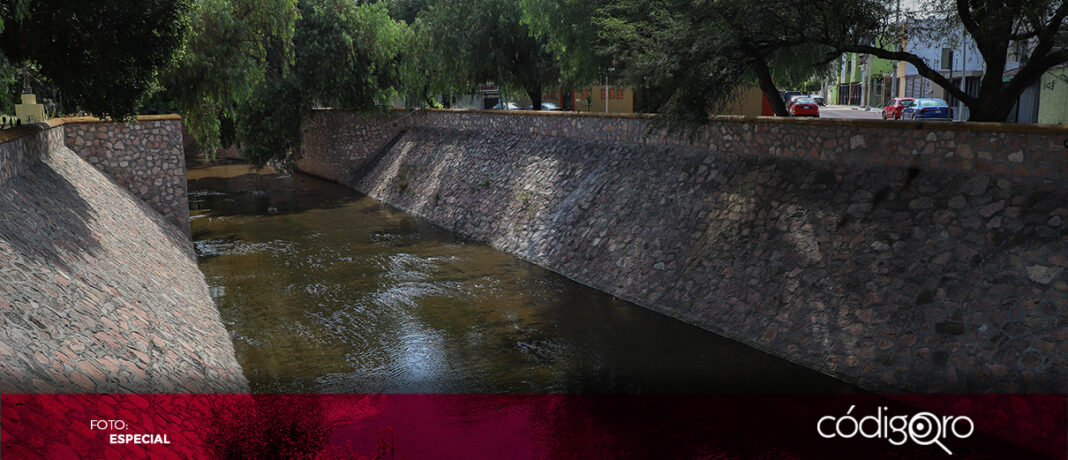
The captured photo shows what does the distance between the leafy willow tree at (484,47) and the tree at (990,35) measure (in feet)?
56.5

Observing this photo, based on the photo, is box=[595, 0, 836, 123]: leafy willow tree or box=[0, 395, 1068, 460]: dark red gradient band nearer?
box=[0, 395, 1068, 460]: dark red gradient band

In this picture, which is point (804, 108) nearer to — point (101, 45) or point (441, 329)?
point (441, 329)

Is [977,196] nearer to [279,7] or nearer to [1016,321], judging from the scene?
[1016,321]

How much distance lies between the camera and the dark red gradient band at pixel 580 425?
366 inches

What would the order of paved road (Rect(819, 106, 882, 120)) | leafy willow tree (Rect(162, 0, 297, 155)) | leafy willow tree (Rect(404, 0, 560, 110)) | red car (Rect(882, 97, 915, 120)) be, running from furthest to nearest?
paved road (Rect(819, 106, 882, 120))
red car (Rect(882, 97, 915, 120))
leafy willow tree (Rect(404, 0, 560, 110))
leafy willow tree (Rect(162, 0, 297, 155))

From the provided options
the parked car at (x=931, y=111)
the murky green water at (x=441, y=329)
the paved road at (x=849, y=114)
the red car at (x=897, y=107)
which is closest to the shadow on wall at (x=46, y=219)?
the murky green water at (x=441, y=329)

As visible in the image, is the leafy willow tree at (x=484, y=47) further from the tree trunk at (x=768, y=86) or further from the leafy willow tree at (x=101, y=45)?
the leafy willow tree at (x=101, y=45)

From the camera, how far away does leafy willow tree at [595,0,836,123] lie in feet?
50.9

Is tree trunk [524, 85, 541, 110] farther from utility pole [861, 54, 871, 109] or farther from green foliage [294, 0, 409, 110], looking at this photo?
utility pole [861, 54, 871, 109]

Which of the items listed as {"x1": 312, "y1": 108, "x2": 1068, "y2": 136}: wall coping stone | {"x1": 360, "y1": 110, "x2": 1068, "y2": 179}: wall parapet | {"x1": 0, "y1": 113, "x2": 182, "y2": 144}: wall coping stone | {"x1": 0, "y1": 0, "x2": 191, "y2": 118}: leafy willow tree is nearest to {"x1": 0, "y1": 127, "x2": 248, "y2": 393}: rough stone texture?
{"x1": 0, "y1": 113, "x2": 182, "y2": 144}: wall coping stone

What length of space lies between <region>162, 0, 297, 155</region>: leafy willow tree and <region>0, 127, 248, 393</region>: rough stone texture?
22.9ft

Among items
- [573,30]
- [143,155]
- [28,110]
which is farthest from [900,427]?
[28,110]

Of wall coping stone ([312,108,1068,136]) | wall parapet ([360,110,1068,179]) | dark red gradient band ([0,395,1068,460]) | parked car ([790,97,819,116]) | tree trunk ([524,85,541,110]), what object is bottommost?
dark red gradient band ([0,395,1068,460])

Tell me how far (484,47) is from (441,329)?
19.9 metres
